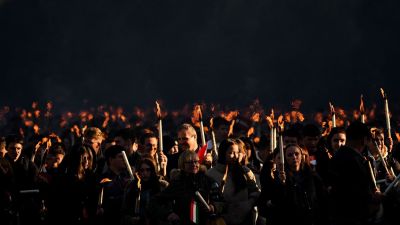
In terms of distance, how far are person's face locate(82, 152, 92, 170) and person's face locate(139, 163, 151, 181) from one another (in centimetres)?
63

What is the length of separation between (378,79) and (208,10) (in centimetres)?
1252

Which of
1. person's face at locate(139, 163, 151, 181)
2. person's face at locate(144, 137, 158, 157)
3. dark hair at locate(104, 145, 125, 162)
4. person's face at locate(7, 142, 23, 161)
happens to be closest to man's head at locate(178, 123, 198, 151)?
person's face at locate(144, 137, 158, 157)

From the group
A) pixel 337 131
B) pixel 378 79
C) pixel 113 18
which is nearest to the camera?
pixel 337 131

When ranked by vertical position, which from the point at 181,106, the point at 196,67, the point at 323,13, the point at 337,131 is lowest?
the point at 337,131

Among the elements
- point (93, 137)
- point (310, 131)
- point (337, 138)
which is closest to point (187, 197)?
point (337, 138)

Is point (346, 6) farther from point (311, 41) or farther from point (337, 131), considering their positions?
point (337, 131)

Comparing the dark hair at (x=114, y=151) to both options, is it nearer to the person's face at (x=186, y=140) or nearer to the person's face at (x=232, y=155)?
the person's face at (x=186, y=140)

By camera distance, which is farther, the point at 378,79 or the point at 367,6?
the point at 367,6

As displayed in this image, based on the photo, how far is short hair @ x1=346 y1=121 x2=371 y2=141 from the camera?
19.0 ft

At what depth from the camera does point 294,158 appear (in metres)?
6.09

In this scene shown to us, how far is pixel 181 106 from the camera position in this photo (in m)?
37.3

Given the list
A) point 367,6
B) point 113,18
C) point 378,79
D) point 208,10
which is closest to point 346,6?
point 367,6

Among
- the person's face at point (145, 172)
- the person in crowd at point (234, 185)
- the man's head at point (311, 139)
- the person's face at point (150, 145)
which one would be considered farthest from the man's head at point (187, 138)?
the man's head at point (311, 139)

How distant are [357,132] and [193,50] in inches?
1338
